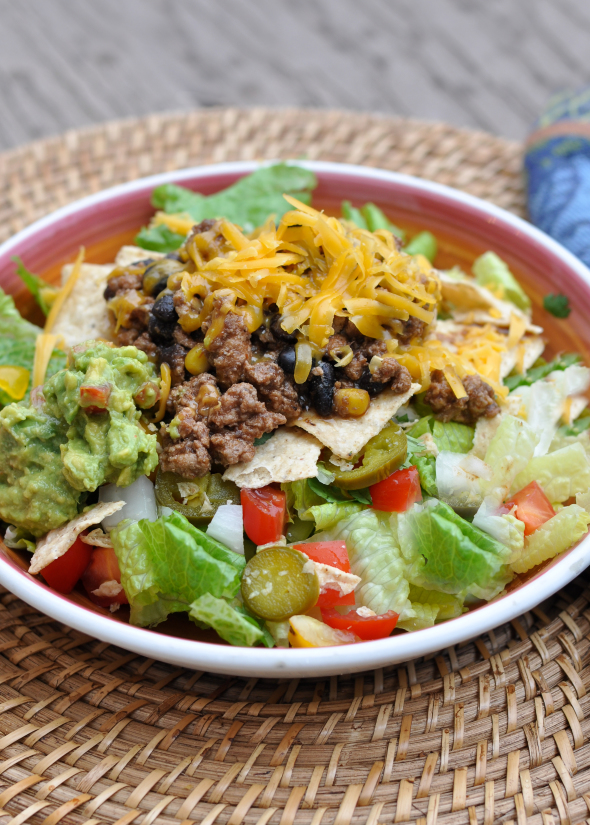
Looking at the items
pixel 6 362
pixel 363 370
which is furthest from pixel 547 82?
pixel 6 362

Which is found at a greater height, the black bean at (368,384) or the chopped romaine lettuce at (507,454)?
the chopped romaine lettuce at (507,454)

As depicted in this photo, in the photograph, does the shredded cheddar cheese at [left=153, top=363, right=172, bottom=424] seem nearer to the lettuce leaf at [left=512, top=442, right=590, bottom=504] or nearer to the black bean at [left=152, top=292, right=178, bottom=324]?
the black bean at [left=152, top=292, right=178, bottom=324]

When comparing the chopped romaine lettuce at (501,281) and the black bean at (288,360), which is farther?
the chopped romaine lettuce at (501,281)

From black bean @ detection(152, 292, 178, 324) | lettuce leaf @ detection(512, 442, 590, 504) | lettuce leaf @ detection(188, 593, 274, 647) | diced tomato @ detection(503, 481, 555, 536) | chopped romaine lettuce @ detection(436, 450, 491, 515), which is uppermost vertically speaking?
lettuce leaf @ detection(512, 442, 590, 504)

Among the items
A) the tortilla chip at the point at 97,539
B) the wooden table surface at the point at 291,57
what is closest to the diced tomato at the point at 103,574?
the tortilla chip at the point at 97,539

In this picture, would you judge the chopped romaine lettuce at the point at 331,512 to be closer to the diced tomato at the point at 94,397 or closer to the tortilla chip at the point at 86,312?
the diced tomato at the point at 94,397

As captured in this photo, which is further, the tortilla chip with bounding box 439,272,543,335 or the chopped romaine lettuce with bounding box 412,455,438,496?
the tortilla chip with bounding box 439,272,543,335

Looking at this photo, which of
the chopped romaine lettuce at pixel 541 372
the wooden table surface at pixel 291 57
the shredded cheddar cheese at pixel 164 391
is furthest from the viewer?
the wooden table surface at pixel 291 57

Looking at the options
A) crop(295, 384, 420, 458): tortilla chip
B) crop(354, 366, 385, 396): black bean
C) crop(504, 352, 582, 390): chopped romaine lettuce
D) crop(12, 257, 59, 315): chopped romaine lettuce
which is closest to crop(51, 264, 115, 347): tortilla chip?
crop(12, 257, 59, 315): chopped romaine lettuce
